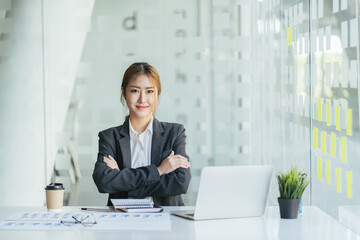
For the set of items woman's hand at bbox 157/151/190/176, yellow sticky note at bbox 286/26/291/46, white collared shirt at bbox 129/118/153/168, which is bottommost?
woman's hand at bbox 157/151/190/176

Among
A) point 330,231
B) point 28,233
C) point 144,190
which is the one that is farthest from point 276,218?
point 28,233

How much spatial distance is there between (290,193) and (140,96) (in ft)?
3.93

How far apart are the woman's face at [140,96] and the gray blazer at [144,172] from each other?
0.09 metres

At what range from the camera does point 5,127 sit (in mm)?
5219

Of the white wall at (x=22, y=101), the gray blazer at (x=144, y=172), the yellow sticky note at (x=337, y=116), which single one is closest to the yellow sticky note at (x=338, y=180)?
the yellow sticky note at (x=337, y=116)

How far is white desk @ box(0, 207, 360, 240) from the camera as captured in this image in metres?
2.39

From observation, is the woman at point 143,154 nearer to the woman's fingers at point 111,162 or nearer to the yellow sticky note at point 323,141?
the woman's fingers at point 111,162

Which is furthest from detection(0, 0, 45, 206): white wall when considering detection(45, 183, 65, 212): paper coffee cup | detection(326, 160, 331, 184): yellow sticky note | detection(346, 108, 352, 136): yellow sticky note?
detection(346, 108, 352, 136): yellow sticky note

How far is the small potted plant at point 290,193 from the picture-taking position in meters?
2.74

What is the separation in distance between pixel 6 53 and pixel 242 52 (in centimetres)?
202

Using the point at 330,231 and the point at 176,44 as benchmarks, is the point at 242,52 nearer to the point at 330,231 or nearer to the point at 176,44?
the point at 176,44

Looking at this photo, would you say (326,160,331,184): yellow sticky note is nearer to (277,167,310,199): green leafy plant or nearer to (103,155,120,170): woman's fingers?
(277,167,310,199): green leafy plant

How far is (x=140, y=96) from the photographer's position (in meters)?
3.56

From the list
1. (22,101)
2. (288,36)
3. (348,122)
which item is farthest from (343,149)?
(22,101)
